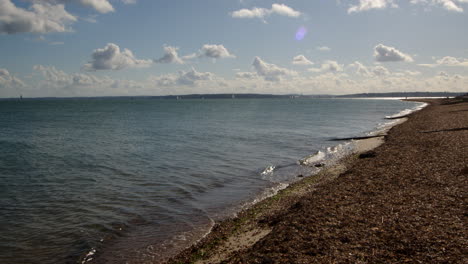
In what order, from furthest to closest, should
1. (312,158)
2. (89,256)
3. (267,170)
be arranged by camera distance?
(312,158) < (267,170) < (89,256)

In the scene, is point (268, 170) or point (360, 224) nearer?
point (360, 224)

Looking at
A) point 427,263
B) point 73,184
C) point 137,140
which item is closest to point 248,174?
point 73,184

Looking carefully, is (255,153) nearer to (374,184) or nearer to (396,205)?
(374,184)

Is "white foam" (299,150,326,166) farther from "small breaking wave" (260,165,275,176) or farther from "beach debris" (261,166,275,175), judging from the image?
"beach debris" (261,166,275,175)

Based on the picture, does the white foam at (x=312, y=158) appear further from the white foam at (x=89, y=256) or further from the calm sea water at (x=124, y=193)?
the white foam at (x=89, y=256)

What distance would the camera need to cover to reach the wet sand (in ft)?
29.8

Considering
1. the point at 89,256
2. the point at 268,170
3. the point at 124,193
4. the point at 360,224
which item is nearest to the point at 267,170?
the point at 268,170

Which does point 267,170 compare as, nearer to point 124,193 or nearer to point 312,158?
point 312,158

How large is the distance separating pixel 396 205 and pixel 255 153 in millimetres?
21605

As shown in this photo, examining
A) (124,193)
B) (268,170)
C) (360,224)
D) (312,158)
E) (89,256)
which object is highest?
(360,224)

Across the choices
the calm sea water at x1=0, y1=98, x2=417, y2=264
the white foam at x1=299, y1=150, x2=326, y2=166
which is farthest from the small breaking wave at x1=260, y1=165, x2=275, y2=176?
the white foam at x1=299, y1=150, x2=326, y2=166

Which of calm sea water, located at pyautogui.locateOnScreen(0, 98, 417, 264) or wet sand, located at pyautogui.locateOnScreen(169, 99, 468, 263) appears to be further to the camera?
calm sea water, located at pyautogui.locateOnScreen(0, 98, 417, 264)

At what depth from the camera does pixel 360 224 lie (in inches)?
435

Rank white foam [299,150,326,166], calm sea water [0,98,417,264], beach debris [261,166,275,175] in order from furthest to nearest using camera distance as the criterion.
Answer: white foam [299,150,326,166] → beach debris [261,166,275,175] → calm sea water [0,98,417,264]
